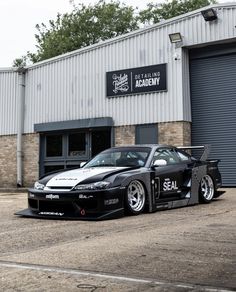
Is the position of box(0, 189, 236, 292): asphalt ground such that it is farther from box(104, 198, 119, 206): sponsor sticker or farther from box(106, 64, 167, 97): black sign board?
box(106, 64, 167, 97): black sign board

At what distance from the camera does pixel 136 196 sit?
962cm

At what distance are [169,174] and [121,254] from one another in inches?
181

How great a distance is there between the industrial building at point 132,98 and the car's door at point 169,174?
25.3 feet

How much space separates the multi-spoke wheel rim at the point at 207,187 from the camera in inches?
456

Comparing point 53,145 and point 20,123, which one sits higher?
point 20,123

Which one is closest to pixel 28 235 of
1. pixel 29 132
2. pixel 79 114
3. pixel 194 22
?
pixel 194 22

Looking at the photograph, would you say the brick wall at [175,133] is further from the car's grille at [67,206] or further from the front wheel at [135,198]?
the car's grille at [67,206]

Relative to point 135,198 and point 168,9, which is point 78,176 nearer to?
point 135,198

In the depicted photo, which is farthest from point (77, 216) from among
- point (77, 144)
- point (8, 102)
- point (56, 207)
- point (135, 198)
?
point (8, 102)

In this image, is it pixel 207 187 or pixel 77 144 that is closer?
pixel 207 187

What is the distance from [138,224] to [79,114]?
45.7 feet

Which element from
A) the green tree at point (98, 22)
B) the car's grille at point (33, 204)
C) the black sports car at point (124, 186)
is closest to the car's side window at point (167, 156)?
the black sports car at point (124, 186)

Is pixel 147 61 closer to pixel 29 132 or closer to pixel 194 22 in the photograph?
pixel 194 22

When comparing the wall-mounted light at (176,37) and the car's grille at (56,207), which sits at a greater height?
the wall-mounted light at (176,37)
